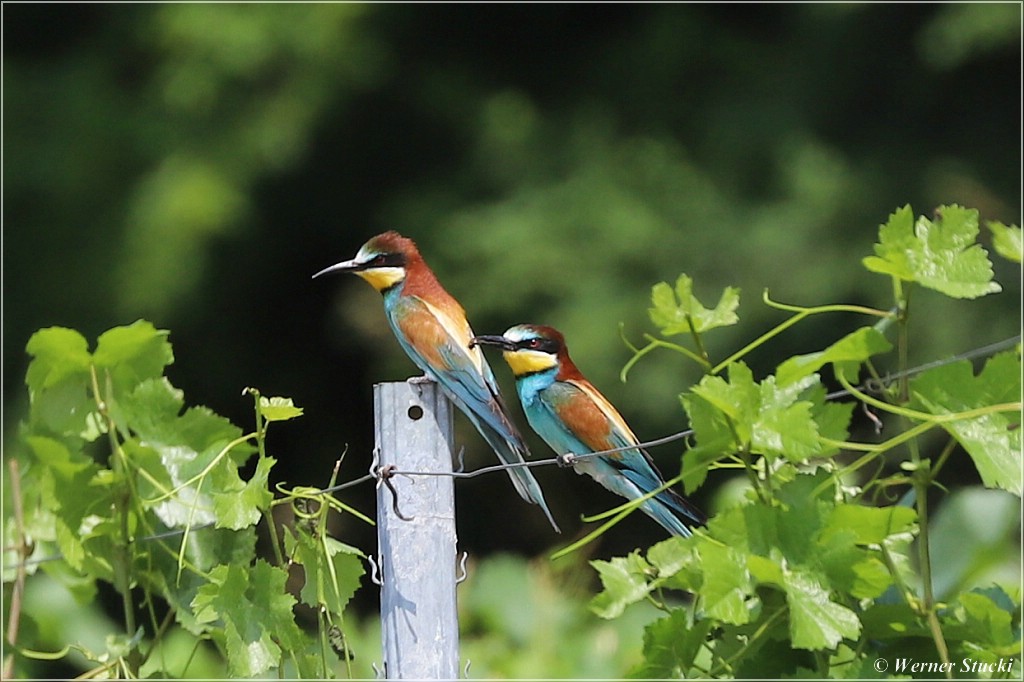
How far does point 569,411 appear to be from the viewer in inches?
47.6

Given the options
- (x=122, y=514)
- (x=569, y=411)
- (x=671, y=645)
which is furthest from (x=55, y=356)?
(x=671, y=645)

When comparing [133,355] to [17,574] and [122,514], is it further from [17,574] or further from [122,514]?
[17,574]

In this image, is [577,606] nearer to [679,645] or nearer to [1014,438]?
[679,645]

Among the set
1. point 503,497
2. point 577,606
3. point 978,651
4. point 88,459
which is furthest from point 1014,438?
point 503,497

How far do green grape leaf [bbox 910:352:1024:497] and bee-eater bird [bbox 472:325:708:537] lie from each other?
0.38 meters

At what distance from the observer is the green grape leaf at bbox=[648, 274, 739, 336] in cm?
83

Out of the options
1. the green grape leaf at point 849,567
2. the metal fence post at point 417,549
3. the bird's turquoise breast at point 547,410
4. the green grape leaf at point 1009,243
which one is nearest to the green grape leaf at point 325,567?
→ the metal fence post at point 417,549

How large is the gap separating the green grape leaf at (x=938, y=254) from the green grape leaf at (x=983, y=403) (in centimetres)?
5

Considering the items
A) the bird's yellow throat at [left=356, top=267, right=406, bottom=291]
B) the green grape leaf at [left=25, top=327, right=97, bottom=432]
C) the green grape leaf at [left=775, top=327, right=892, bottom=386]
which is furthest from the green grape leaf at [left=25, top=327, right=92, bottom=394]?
the green grape leaf at [left=775, top=327, right=892, bottom=386]

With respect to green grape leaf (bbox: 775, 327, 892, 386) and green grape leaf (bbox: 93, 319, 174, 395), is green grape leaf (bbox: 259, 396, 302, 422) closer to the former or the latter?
green grape leaf (bbox: 93, 319, 174, 395)

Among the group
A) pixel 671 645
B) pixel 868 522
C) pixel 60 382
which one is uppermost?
pixel 60 382

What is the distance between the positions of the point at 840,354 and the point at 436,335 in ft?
1.92

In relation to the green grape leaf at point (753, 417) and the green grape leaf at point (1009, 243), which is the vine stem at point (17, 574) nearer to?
the green grape leaf at point (753, 417)

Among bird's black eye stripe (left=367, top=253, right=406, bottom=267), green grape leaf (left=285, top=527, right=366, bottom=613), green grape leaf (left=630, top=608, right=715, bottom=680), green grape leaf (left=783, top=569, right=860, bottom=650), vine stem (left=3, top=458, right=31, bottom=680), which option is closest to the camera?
green grape leaf (left=783, top=569, right=860, bottom=650)
